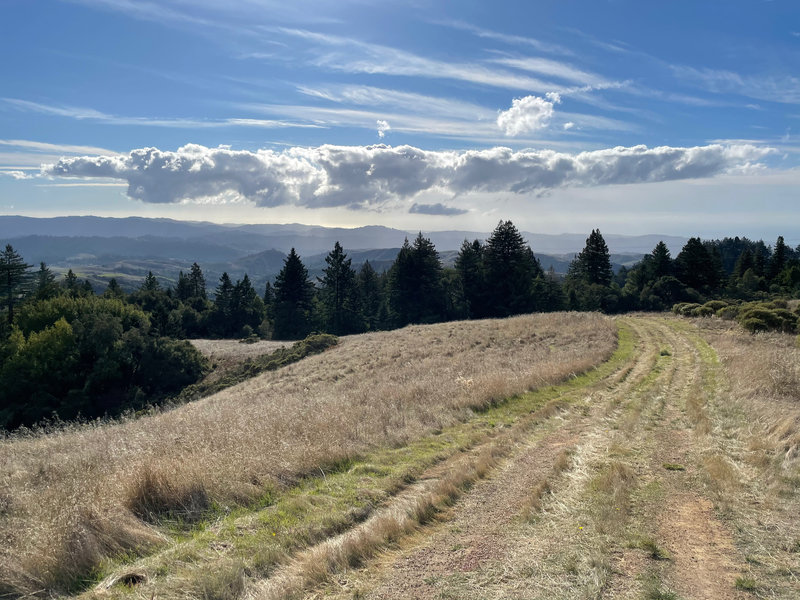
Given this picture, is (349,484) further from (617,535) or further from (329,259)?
(329,259)

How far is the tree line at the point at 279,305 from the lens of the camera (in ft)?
144

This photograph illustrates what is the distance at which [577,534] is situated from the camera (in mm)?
5711

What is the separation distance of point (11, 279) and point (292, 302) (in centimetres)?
3664

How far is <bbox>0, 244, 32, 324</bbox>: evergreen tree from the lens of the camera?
54.2m

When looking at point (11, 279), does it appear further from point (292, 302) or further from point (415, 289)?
point (415, 289)

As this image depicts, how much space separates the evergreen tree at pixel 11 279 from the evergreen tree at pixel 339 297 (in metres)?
40.4

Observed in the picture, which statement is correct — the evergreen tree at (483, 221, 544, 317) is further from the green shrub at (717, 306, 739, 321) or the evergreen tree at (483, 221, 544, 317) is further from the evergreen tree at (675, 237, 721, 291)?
the green shrub at (717, 306, 739, 321)

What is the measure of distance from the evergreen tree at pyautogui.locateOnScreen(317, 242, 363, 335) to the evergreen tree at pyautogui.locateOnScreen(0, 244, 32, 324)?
4041 centimetres

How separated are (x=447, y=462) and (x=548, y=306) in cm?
6449

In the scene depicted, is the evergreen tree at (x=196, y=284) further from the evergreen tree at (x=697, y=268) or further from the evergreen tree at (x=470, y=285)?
the evergreen tree at (x=697, y=268)

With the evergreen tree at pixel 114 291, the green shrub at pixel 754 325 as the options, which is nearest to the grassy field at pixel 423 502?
the green shrub at pixel 754 325

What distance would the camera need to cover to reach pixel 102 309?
1994 inches

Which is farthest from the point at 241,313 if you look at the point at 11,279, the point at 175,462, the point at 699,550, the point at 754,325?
the point at 699,550

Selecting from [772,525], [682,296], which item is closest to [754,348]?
[772,525]
